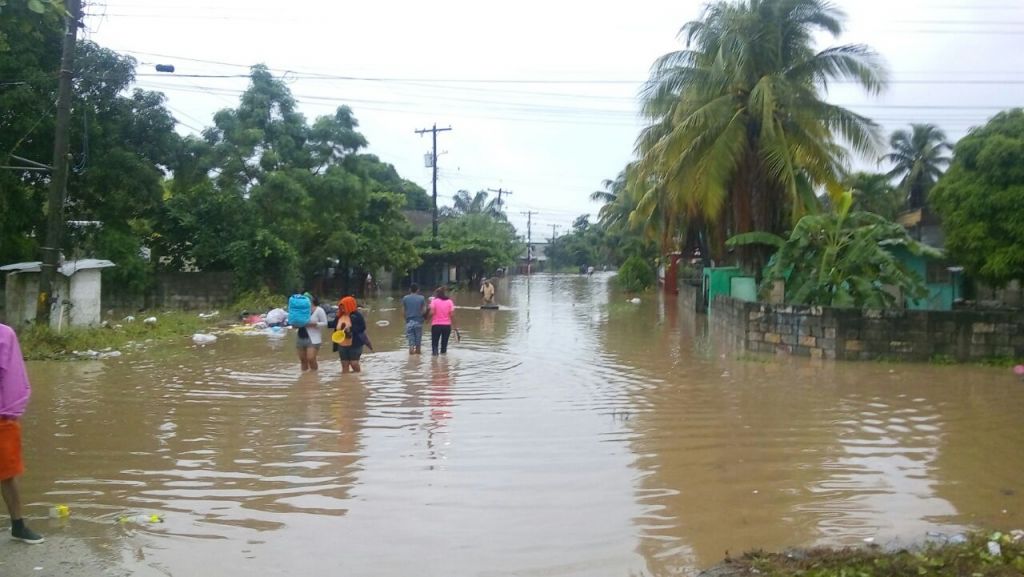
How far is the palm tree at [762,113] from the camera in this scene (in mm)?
20297

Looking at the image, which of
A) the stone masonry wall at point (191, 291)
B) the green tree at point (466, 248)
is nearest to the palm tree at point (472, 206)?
the green tree at point (466, 248)

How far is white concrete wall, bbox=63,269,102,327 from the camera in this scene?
64.6 ft

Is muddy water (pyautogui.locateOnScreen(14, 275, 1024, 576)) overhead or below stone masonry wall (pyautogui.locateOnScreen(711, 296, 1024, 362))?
below

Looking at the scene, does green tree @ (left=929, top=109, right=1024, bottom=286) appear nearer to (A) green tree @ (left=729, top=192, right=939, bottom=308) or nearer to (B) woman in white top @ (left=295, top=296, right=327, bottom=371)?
(A) green tree @ (left=729, top=192, right=939, bottom=308)

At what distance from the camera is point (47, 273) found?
16.7m

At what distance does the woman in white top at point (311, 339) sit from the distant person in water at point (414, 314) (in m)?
2.25

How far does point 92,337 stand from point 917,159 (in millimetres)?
43144

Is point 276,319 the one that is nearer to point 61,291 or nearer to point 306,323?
point 61,291

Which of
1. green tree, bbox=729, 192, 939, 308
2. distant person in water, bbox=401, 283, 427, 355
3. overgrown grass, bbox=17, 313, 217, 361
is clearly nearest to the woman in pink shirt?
distant person in water, bbox=401, 283, 427, 355

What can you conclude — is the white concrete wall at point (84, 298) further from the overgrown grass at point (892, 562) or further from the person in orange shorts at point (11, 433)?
the overgrown grass at point (892, 562)

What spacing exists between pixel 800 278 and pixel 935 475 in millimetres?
10729

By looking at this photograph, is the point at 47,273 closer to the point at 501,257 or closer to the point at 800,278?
the point at 800,278

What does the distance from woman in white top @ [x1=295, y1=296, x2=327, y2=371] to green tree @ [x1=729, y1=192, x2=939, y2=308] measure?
948 cm

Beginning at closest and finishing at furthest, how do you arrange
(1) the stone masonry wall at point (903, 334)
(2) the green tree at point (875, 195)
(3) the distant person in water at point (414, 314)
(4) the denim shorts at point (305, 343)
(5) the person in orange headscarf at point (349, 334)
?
(5) the person in orange headscarf at point (349, 334), (4) the denim shorts at point (305, 343), (1) the stone masonry wall at point (903, 334), (3) the distant person in water at point (414, 314), (2) the green tree at point (875, 195)
